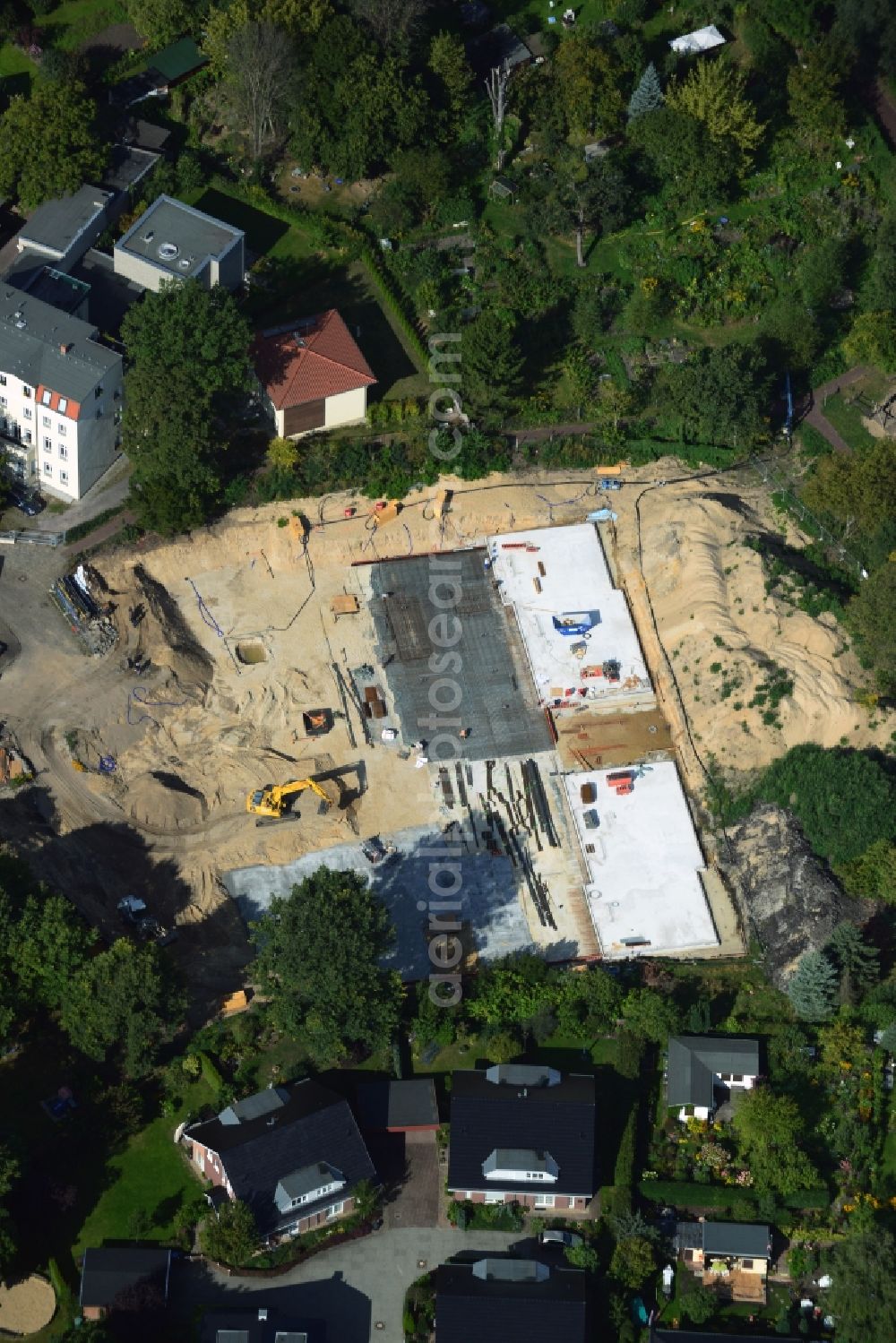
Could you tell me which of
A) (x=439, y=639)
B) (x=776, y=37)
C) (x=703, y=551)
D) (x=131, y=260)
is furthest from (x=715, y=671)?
(x=776, y=37)

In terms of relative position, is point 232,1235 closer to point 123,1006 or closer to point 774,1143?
point 123,1006

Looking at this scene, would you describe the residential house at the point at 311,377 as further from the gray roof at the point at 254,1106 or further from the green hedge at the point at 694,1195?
the green hedge at the point at 694,1195


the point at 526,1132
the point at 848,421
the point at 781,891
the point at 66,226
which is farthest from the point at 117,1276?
the point at 848,421

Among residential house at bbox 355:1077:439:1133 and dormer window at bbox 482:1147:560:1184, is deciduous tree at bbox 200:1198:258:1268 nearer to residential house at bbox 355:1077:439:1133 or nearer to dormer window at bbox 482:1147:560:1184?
residential house at bbox 355:1077:439:1133

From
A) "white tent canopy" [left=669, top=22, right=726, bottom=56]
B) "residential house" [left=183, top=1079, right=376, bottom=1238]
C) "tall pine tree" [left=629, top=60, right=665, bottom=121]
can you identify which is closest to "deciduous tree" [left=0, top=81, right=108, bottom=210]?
"tall pine tree" [left=629, top=60, right=665, bottom=121]

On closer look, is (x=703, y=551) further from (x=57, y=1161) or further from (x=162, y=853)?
(x=57, y=1161)

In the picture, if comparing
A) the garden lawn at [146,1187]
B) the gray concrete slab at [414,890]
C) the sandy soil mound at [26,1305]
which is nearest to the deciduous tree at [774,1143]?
the gray concrete slab at [414,890]
